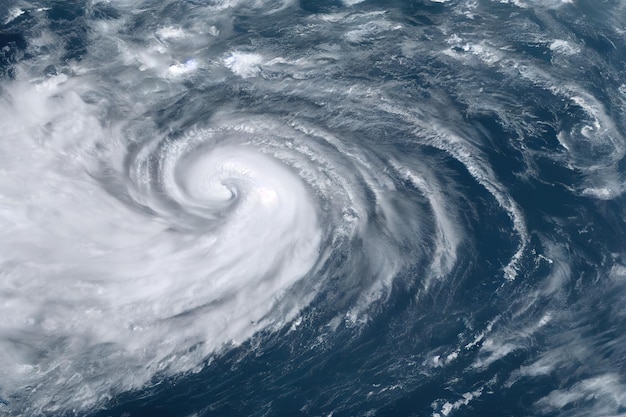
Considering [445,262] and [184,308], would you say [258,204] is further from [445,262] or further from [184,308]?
[445,262]

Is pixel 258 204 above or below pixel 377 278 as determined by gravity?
above

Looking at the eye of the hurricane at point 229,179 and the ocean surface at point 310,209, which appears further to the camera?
the eye of the hurricane at point 229,179

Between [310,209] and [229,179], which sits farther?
[229,179]

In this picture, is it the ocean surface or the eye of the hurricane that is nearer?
the ocean surface

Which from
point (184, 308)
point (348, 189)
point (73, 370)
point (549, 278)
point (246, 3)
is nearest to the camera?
point (73, 370)

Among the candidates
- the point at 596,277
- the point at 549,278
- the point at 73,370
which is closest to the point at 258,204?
the point at 73,370

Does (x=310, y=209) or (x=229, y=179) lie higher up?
(x=229, y=179)

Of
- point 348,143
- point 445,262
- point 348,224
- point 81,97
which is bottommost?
point 445,262

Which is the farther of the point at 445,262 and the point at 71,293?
the point at 445,262
